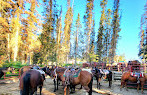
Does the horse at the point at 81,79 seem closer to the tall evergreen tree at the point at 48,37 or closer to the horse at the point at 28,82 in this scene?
the horse at the point at 28,82

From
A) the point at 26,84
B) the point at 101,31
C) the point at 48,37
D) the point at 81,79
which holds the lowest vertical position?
the point at 81,79

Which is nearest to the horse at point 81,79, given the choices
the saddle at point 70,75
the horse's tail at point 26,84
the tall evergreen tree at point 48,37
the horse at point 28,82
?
the saddle at point 70,75

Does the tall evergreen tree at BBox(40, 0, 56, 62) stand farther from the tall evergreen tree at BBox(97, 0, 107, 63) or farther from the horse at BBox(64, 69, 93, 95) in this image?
the horse at BBox(64, 69, 93, 95)

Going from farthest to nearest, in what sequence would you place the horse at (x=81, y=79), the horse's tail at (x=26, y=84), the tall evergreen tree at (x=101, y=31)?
the tall evergreen tree at (x=101, y=31) → the horse at (x=81, y=79) → the horse's tail at (x=26, y=84)

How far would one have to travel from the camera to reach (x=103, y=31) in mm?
26969

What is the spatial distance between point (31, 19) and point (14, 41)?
192 inches

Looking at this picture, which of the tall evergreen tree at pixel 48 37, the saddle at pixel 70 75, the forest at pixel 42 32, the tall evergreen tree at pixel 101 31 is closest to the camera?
the saddle at pixel 70 75

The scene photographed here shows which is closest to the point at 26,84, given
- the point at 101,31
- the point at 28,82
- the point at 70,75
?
the point at 28,82

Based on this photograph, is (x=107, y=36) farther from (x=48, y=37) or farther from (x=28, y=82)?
(x=28, y=82)

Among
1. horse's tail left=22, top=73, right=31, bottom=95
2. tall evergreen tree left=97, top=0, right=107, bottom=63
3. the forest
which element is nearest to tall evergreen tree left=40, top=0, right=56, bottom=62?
the forest

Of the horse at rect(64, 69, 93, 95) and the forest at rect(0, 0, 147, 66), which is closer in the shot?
the horse at rect(64, 69, 93, 95)

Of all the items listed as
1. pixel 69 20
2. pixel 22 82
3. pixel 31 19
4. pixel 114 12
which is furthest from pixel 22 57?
pixel 114 12

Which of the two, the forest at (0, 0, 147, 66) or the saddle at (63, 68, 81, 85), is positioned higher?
the forest at (0, 0, 147, 66)

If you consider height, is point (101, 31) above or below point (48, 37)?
above
